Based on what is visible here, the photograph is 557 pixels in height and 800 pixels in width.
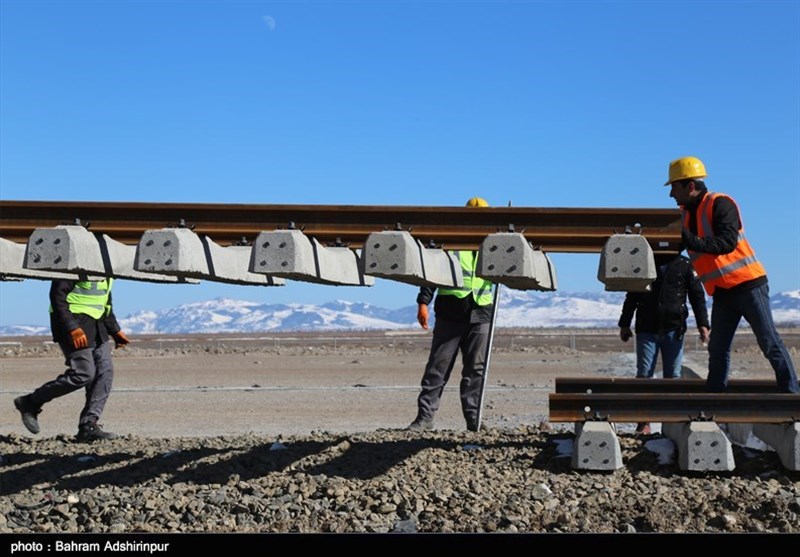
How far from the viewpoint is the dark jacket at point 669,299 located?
10781mm

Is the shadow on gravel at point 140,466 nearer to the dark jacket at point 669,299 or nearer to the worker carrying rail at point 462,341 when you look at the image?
the worker carrying rail at point 462,341

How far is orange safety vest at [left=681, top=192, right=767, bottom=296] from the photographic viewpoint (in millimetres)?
8164

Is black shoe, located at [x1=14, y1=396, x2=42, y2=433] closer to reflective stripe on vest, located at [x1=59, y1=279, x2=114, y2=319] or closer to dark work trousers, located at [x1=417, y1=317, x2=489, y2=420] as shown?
reflective stripe on vest, located at [x1=59, y1=279, x2=114, y2=319]

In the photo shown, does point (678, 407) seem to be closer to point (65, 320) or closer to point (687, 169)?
point (687, 169)

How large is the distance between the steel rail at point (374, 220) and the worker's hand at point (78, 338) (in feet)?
6.77

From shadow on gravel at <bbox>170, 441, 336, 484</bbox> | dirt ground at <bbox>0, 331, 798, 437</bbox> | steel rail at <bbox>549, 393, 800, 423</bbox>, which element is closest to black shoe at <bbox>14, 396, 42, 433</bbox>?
dirt ground at <bbox>0, 331, 798, 437</bbox>

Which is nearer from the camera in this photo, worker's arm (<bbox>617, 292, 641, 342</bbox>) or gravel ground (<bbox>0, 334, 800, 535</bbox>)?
gravel ground (<bbox>0, 334, 800, 535</bbox>)

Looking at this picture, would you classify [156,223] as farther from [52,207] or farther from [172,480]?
[172,480]

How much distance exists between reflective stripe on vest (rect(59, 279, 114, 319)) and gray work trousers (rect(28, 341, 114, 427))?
0.37 meters

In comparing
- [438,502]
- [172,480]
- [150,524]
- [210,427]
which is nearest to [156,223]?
[172,480]

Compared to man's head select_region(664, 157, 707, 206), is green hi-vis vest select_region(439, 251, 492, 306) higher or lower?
lower

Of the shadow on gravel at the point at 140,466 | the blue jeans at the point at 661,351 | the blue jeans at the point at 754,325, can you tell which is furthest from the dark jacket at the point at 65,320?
the blue jeans at the point at 754,325

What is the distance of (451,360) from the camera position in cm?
1101

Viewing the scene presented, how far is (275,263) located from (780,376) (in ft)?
13.3
